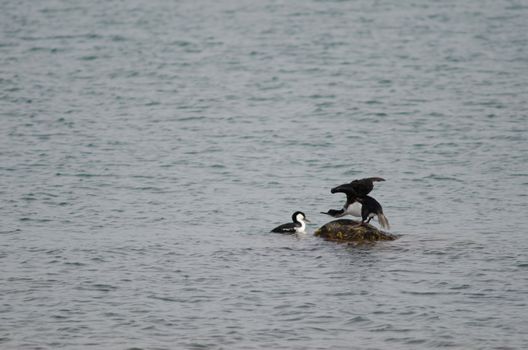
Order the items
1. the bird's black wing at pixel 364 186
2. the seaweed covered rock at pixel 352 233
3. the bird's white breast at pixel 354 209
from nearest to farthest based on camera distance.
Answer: the seaweed covered rock at pixel 352 233 < the bird's black wing at pixel 364 186 < the bird's white breast at pixel 354 209

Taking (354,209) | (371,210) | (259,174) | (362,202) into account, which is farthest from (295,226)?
(259,174)

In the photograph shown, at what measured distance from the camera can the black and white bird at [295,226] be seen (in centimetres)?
2088

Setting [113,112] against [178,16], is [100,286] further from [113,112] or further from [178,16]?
[178,16]

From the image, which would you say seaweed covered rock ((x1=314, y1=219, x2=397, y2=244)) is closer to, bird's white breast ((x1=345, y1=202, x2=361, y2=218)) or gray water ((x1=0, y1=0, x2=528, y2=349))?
bird's white breast ((x1=345, y1=202, x2=361, y2=218))

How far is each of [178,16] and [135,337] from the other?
47.0m

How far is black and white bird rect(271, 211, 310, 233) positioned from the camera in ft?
68.5

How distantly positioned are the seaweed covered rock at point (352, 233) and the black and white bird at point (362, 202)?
24 centimetres

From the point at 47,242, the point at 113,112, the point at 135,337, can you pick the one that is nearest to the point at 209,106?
the point at 113,112

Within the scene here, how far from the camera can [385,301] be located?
642 inches

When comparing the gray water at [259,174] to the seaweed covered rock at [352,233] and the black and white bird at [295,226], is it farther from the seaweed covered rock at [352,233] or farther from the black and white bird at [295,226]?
the seaweed covered rock at [352,233]

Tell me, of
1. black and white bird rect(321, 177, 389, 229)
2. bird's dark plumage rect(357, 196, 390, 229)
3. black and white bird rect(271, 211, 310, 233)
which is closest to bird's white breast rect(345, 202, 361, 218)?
black and white bird rect(321, 177, 389, 229)

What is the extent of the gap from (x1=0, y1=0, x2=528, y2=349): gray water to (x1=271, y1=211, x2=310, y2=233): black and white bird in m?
0.19

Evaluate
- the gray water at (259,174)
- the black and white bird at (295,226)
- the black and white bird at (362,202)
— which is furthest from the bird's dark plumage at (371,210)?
the black and white bird at (295,226)

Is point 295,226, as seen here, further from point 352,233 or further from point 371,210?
point 371,210
